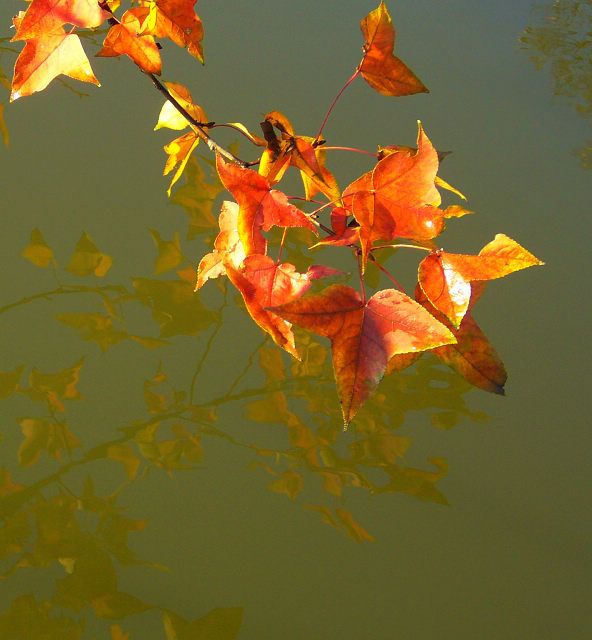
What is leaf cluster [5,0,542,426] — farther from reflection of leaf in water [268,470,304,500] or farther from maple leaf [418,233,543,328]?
reflection of leaf in water [268,470,304,500]

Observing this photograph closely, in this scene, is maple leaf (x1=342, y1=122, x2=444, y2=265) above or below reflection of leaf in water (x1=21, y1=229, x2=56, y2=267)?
above

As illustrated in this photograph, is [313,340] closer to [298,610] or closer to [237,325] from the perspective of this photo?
[237,325]

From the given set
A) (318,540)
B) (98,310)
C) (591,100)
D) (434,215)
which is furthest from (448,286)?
(591,100)

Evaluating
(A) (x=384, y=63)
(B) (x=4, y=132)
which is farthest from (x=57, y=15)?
(B) (x=4, y=132)

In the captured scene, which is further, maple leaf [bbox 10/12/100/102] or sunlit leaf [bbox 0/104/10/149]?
sunlit leaf [bbox 0/104/10/149]

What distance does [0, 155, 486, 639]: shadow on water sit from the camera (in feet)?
1.18

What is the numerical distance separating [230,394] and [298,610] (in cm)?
14

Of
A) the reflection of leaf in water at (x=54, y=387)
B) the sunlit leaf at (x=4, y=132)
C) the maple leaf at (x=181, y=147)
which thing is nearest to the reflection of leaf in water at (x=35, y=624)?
the reflection of leaf in water at (x=54, y=387)

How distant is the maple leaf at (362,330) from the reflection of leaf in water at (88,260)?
30cm

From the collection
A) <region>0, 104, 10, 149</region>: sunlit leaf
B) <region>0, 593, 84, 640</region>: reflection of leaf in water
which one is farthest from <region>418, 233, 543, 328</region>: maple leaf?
<region>0, 104, 10, 149</region>: sunlit leaf

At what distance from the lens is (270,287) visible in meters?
0.29

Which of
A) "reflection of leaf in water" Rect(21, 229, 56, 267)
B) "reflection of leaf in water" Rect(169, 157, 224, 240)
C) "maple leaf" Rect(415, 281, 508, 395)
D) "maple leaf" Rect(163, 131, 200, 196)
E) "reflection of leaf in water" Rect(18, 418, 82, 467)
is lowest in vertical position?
"reflection of leaf in water" Rect(18, 418, 82, 467)

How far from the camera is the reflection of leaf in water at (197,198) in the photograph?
0.55m

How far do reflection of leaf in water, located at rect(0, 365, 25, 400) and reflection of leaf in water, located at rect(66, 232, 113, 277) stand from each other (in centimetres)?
9
